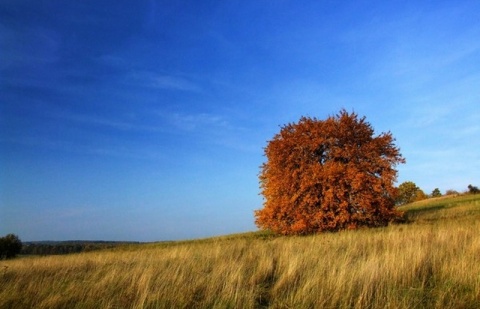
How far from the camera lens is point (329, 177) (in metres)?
25.2

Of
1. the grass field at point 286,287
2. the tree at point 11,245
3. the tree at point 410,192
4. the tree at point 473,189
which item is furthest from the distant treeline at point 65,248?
the tree at point 410,192

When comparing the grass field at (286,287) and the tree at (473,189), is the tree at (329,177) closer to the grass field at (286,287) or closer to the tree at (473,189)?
the grass field at (286,287)

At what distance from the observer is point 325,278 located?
7113 millimetres

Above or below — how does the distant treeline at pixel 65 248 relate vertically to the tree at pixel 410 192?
below

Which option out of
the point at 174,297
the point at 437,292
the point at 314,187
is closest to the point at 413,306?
the point at 437,292

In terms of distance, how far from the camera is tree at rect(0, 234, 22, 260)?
57.1m

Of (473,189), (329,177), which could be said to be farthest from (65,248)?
(473,189)

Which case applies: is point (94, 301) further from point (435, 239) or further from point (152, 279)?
point (435, 239)

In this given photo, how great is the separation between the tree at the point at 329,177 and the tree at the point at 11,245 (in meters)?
45.1

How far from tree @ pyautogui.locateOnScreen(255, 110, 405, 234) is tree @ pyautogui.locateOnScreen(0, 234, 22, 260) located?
148 feet

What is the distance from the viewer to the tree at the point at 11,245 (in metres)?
57.1

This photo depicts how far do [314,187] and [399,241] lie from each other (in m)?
14.7

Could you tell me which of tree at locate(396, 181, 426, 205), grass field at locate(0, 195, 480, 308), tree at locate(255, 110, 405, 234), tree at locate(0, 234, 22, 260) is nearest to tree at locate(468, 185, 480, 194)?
tree at locate(396, 181, 426, 205)

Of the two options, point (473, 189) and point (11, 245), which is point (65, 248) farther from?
point (473, 189)
